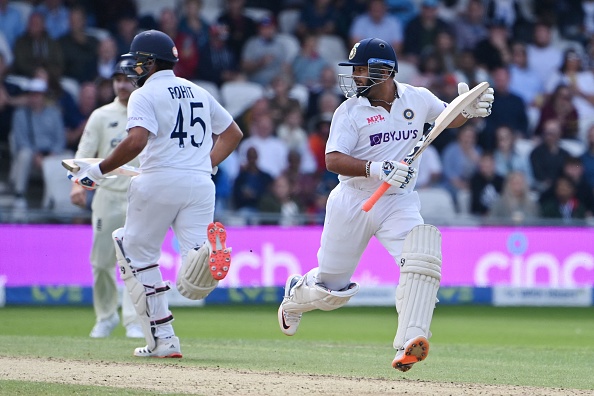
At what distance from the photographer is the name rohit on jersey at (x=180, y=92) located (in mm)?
7250

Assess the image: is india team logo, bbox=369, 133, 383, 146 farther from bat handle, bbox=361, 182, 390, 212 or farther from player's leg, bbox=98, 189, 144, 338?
player's leg, bbox=98, 189, 144, 338

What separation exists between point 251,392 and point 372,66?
2.14 meters

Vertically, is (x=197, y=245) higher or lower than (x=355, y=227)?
lower

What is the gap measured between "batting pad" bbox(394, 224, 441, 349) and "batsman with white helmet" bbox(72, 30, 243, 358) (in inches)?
50.7

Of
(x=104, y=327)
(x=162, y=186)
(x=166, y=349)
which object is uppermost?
(x=162, y=186)

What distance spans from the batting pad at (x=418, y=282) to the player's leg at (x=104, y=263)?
350 cm

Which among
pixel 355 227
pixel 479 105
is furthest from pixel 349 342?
pixel 479 105

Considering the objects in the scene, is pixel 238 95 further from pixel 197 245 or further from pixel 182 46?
pixel 197 245

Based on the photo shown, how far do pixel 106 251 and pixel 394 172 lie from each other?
363 cm

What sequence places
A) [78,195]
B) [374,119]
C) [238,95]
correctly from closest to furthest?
[374,119] < [78,195] < [238,95]

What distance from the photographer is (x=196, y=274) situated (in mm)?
7184

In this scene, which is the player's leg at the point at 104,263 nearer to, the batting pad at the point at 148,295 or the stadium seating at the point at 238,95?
the batting pad at the point at 148,295

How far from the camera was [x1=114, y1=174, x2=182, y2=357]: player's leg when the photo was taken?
23.7 ft

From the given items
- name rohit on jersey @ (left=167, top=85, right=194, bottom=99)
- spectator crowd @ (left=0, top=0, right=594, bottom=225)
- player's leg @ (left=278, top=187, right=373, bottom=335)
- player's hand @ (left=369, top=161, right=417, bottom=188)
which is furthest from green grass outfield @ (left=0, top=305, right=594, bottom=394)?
name rohit on jersey @ (left=167, top=85, right=194, bottom=99)
